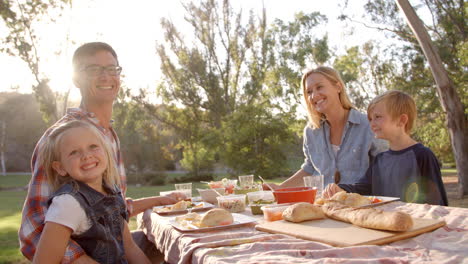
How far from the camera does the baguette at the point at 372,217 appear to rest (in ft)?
4.57

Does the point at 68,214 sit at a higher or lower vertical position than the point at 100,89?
lower

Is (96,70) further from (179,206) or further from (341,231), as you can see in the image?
(341,231)

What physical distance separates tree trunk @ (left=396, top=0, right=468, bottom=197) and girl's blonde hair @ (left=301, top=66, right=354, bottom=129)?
23.4 ft

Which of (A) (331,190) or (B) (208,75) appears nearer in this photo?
(A) (331,190)

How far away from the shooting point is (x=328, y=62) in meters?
27.3

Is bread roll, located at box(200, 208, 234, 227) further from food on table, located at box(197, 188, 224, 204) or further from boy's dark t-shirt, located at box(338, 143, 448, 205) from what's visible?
boy's dark t-shirt, located at box(338, 143, 448, 205)

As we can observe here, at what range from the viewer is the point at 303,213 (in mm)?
1749

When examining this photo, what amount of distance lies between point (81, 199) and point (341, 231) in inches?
52.9

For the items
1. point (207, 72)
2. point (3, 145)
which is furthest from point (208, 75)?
point (3, 145)

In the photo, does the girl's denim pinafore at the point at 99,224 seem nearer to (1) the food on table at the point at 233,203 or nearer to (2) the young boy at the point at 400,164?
(1) the food on table at the point at 233,203

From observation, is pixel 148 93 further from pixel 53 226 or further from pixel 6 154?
pixel 53 226

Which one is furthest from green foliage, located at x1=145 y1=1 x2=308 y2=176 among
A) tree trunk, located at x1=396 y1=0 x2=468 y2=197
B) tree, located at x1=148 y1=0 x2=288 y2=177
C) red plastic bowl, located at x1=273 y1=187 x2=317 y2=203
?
red plastic bowl, located at x1=273 y1=187 x2=317 y2=203

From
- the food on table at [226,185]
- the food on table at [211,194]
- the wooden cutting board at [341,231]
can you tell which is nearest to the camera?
the wooden cutting board at [341,231]

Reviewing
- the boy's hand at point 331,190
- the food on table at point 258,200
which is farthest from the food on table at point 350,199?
the food on table at point 258,200
